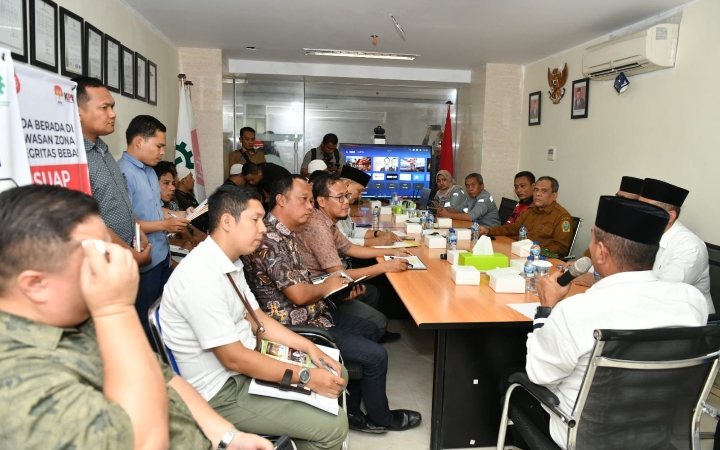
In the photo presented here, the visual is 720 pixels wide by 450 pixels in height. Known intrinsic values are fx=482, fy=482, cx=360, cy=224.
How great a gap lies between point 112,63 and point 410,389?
134 inches

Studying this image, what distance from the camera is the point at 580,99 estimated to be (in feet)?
17.5

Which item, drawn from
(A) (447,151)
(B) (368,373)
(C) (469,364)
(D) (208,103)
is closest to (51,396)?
(B) (368,373)

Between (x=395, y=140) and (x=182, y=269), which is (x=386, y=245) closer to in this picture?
(x=182, y=269)

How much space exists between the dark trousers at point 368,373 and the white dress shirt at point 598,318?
0.87 metres

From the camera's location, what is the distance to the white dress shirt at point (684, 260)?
8.66 ft

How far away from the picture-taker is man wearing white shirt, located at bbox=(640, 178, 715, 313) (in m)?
2.64

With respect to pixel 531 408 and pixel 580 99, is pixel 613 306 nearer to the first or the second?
pixel 531 408

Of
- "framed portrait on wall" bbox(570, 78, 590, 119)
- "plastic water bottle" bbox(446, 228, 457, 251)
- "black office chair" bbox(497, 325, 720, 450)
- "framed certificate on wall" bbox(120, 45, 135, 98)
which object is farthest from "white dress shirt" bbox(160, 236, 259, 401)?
"framed portrait on wall" bbox(570, 78, 590, 119)

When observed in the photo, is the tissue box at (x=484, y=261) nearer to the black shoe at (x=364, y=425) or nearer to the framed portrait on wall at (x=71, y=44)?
the black shoe at (x=364, y=425)

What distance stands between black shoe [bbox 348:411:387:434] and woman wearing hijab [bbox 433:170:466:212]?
382cm

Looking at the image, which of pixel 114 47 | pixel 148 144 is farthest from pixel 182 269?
pixel 114 47

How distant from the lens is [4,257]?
0.81 metres

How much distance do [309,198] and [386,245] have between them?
142 centimetres

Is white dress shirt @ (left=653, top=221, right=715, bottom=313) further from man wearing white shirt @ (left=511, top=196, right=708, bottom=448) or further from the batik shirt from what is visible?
the batik shirt
